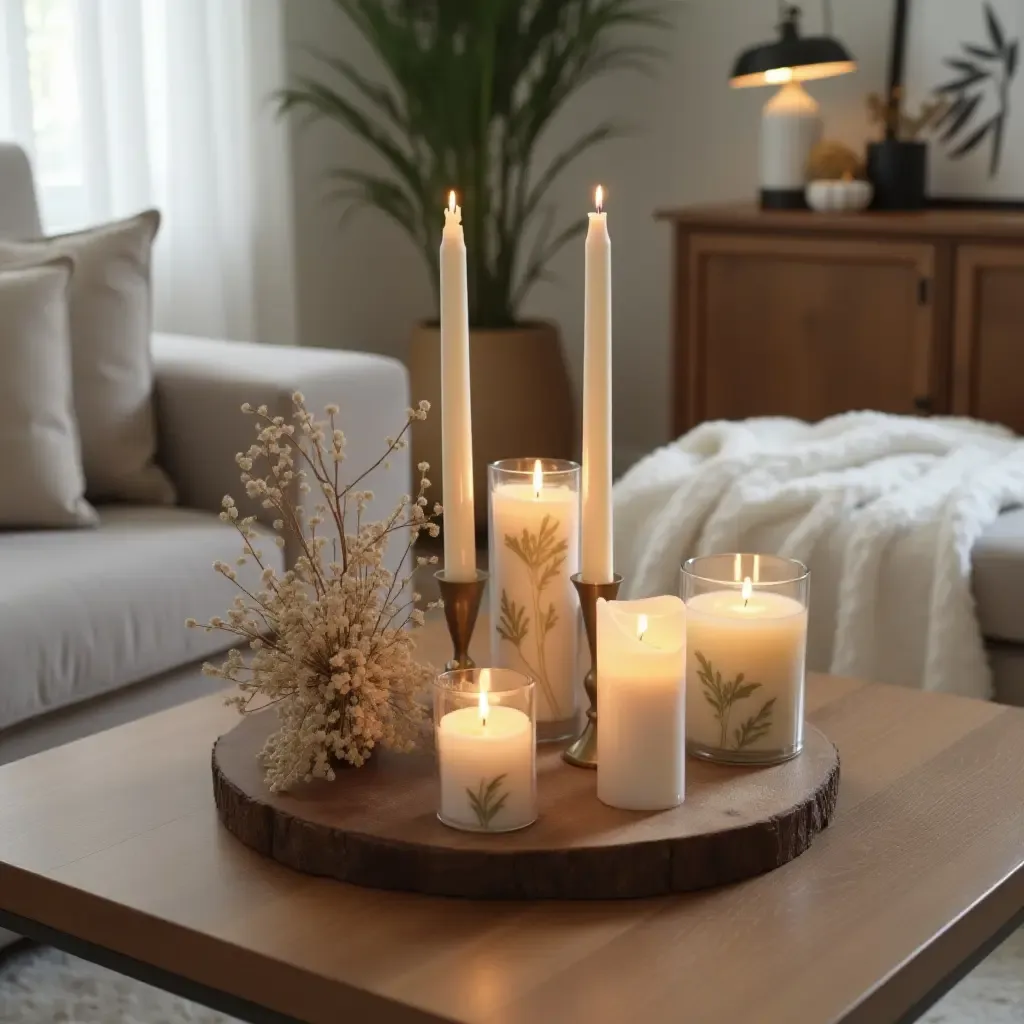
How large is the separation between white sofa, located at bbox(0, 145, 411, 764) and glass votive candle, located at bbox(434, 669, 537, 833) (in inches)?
31.0

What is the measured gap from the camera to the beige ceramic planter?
365cm

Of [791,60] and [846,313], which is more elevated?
[791,60]

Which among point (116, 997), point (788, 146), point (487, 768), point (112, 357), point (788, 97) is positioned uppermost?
point (788, 97)

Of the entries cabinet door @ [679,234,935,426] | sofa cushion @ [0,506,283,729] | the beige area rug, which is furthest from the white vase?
the beige area rug

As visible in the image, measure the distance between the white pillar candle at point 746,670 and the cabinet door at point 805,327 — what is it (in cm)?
221

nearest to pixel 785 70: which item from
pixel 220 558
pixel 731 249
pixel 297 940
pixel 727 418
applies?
pixel 731 249

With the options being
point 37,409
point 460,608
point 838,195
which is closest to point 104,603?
point 37,409

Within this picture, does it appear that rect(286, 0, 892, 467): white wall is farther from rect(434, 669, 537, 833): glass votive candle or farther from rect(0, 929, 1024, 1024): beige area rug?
rect(434, 669, 537, 833): glass votive candle

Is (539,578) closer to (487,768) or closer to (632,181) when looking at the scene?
(487,768)

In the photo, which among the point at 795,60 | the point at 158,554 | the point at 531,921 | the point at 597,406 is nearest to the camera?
the point at 531,921

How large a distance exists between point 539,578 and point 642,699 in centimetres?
15

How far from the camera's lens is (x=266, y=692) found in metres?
1.24

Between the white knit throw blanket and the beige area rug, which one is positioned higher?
the white knit throw blanket

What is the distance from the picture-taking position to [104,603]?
6.20 feet
